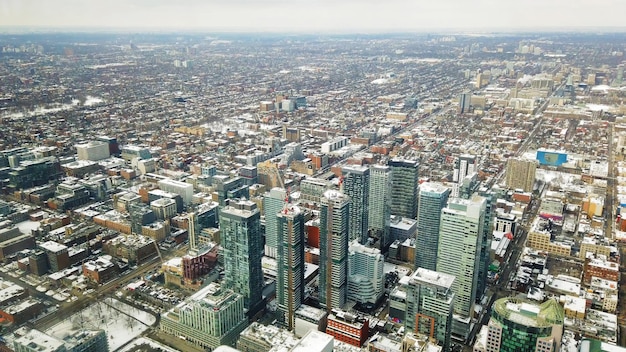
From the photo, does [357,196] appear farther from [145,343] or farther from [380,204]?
[145,343]

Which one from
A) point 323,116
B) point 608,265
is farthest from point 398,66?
point 608,265

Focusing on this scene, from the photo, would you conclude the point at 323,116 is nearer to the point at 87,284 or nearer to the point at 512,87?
the point at 512,87

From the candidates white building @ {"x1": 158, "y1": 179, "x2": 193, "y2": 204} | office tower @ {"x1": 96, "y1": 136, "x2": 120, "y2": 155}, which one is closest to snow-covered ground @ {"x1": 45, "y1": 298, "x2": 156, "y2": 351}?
white building @ {"x1": 158, "y1": 179, "x2": 193, "y2": 204}

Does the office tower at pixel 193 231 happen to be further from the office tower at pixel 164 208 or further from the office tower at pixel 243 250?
the office tower at pixel 243 250

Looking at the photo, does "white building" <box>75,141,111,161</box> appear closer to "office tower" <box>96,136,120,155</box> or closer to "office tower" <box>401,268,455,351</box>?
"office tower" <box>96,136,120,155</box>

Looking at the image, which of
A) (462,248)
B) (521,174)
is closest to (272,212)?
(462,248)
